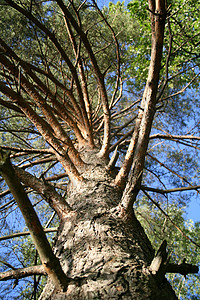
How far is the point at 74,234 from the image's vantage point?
1274 mm

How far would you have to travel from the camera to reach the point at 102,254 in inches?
42.1

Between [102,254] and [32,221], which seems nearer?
[32,221]

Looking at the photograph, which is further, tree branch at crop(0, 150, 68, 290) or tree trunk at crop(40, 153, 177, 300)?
tree trunk at crop(40, 153, 177, 300)

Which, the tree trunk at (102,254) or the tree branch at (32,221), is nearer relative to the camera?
the tree branch at (32,221)

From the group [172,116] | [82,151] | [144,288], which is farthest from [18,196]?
[172,116]

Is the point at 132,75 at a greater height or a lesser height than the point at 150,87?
greater

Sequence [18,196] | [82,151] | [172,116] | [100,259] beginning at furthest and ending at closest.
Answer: [172,116] < [82,151] < [100,259] < [18,196]

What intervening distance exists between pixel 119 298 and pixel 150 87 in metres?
1.10

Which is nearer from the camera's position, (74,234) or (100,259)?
(100,259)

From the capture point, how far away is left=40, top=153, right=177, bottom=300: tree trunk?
90 centimetres

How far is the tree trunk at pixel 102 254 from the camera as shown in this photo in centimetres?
90

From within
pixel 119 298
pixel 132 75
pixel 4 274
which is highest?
pixel 132 75

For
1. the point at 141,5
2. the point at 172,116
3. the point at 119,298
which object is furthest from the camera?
the point at 172,116

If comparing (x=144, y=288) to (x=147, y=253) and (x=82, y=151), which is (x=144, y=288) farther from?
(x=82, y=151)
